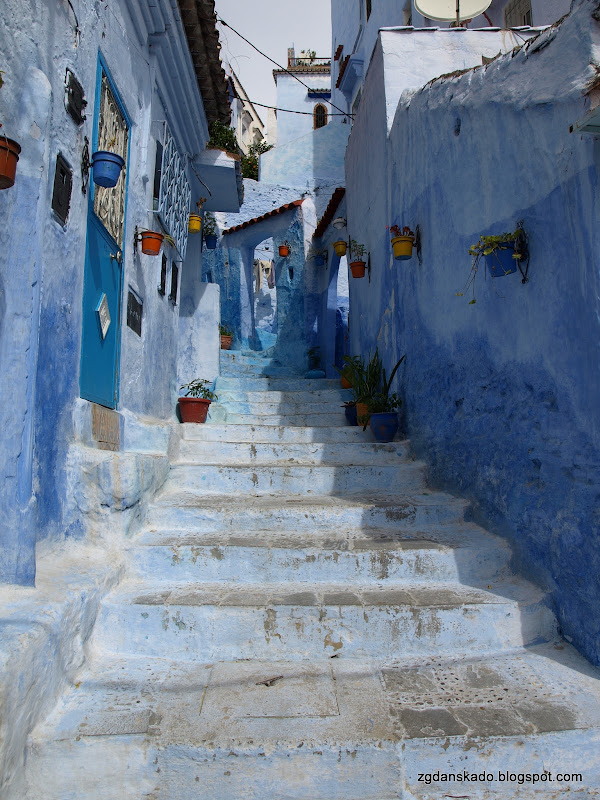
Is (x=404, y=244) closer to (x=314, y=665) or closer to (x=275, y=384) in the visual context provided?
(x=275, y=384)

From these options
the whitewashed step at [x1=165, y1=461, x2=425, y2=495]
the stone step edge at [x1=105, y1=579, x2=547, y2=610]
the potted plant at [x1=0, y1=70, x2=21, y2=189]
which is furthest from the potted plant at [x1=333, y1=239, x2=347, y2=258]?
the potted plant at [x1=0, y1=70, x2=21, y2=189]

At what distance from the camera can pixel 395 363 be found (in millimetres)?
5965

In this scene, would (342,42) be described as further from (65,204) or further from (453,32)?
(65,204)

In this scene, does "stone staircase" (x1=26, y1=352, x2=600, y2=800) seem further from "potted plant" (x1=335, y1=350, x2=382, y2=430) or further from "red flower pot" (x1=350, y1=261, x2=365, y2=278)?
"red flower pot" (x1=350, y1=261, x2=365, y2=278)

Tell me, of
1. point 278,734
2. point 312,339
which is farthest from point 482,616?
point 312,339

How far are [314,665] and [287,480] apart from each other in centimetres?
194

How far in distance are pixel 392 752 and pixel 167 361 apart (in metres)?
4.62

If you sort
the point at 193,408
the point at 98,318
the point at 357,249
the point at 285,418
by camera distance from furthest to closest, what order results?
the point at 357,249 < the point at 285,418 < the point at 193,408 < the point at 98,318

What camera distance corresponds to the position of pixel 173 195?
5.81 metres

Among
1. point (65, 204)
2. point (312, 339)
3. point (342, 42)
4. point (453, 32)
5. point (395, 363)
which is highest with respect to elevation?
point (342, 42)

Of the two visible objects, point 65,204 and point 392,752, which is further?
point 65,204

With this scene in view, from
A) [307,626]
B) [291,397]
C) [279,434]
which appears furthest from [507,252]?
[291,397]

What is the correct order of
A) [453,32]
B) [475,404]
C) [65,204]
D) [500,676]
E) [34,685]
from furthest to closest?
[453,32]
[475,404]
[65,204]
[500,676]
[34,685]

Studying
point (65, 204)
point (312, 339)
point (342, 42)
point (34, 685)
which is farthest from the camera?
point (342, 42)
